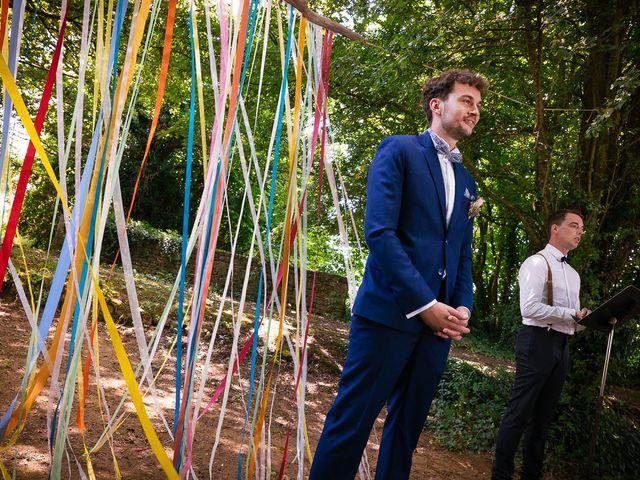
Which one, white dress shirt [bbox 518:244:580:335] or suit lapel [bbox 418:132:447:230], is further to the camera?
white dress shirt [bbox 518:244:580:335]

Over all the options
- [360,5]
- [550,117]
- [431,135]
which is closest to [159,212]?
[360,5]

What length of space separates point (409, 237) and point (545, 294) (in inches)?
63.9

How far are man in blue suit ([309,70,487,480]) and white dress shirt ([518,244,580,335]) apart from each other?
1229 millimetres

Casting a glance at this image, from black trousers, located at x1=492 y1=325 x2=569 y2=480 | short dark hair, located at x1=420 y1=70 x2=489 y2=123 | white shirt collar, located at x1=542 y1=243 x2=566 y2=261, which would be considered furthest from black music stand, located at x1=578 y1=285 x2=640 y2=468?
short dark hair, located at x1=420 y1=70 x2=489 y2=123

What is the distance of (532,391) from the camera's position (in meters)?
3.00

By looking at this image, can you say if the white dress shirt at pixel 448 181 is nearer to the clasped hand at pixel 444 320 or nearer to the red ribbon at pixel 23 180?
the clasped hand at pixel 444 320

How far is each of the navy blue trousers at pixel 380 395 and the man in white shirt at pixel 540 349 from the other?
55.5 inches

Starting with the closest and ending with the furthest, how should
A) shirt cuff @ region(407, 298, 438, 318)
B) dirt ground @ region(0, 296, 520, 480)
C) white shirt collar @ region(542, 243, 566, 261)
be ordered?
shirt cuff @ region(407, 298, 438, 318) → dirt ground @ region(0, 296, 520, 480) → white shirt collar @ region(542, 243, 566, 261)

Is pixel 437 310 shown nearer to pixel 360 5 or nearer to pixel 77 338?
pixel 77 338

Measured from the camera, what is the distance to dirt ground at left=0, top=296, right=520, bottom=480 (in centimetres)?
251

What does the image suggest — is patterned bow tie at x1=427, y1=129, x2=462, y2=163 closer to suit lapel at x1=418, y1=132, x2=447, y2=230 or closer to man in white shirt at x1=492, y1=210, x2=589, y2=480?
suit lapel at x1=418, y1=132, x2=447, y2=230

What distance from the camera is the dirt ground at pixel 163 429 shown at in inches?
99.0

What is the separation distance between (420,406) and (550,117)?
12.6 ft

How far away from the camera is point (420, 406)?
1.83 meters
